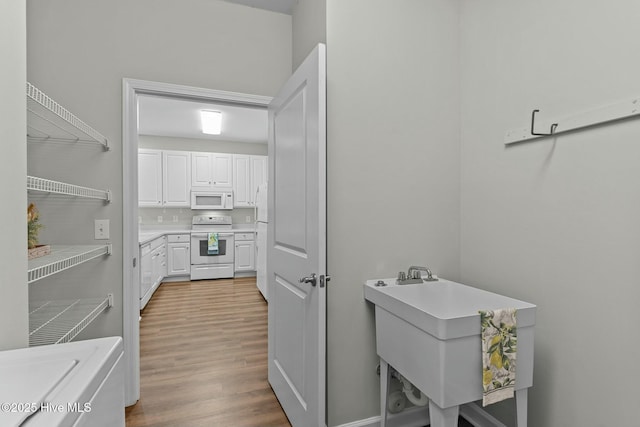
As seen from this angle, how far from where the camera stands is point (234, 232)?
5941mm

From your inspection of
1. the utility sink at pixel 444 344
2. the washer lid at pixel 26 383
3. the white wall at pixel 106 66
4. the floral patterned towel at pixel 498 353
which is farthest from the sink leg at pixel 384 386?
the white wall at pixel 106 66

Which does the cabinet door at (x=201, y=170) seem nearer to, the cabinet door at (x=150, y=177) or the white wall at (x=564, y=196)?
the cabinet door at (x=150, y=177)

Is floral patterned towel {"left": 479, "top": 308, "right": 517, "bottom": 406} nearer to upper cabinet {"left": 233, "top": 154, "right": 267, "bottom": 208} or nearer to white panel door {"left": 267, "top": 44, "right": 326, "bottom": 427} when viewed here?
white panel door {"left": 267, "top": 44, "right": 326, "bottom": 427}

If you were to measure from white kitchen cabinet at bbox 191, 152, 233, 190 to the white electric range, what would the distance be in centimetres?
60

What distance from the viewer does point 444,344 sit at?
1199 mm

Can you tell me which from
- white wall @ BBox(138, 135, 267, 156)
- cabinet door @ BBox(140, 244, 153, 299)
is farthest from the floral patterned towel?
white wall @ BBox(138, 135, 267, 156)

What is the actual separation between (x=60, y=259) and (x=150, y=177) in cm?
472

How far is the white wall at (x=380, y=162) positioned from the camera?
67.9 inches

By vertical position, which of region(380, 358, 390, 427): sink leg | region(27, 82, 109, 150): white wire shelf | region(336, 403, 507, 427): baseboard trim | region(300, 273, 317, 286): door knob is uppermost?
region(27, 82, 109, 150): white wire shelf

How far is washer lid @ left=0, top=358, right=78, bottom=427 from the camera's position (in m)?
0.54

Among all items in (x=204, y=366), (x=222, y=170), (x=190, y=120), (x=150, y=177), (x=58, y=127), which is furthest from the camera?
(x=222, y=170)

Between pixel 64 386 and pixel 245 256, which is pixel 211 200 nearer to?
pixel 245 256

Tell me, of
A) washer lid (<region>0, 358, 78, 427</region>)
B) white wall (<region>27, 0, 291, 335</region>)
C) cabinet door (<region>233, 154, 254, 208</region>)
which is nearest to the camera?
washer lid (<region>0, 358, 78, 427</region>)

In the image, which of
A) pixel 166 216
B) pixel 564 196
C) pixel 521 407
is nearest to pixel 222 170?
pixel 166 216
